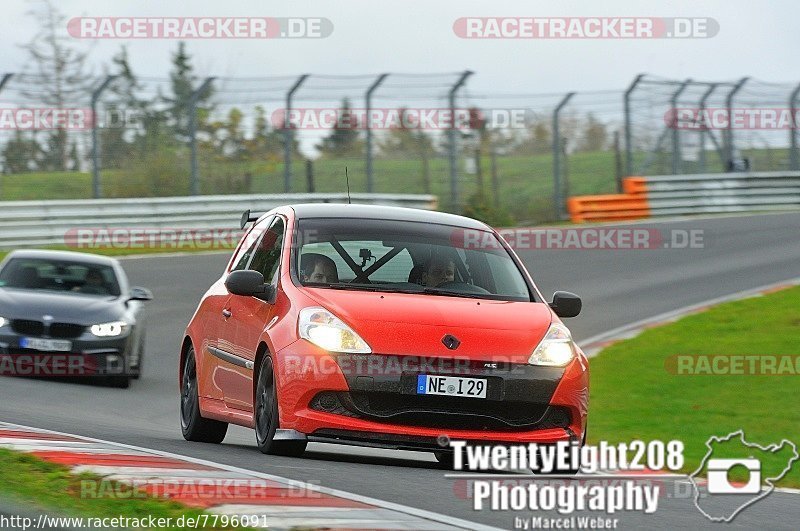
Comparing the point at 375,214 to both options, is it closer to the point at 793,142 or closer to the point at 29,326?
the point at 29,326

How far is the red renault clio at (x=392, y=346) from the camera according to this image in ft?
27.5

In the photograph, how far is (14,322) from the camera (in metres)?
15.3

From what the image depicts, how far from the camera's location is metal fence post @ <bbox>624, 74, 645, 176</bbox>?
32250 mm

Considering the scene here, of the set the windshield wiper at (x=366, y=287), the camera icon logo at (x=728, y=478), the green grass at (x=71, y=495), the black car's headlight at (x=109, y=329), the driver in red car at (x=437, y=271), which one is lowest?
the camera icon logo at (x=728, y=478)

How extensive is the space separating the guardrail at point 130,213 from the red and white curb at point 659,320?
23.8 ft

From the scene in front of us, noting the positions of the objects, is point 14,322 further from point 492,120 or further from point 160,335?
point 492,120

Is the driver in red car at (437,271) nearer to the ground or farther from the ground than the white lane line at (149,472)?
farther from the ground

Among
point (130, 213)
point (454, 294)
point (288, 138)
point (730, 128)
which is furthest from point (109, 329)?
point (730, 128)

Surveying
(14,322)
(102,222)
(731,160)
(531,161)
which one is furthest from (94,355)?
(731,160)

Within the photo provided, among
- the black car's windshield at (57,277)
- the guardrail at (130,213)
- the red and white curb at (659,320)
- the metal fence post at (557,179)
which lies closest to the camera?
the black car's windshield at (57,277)

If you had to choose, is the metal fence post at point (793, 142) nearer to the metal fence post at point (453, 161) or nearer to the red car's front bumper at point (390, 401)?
the metal fence post at point (453, 161)

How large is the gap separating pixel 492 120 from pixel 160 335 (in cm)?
1333

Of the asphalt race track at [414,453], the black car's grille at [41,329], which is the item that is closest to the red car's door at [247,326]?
the asphalt race track at [414,453]

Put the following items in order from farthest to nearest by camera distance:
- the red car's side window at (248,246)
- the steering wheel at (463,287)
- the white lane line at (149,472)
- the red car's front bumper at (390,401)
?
1. the red car's side window at (248,246)
2. the steering wheel at (463,287)
3. the red car's front bumper at (390,401)
4. the white lane line at (149,472)
